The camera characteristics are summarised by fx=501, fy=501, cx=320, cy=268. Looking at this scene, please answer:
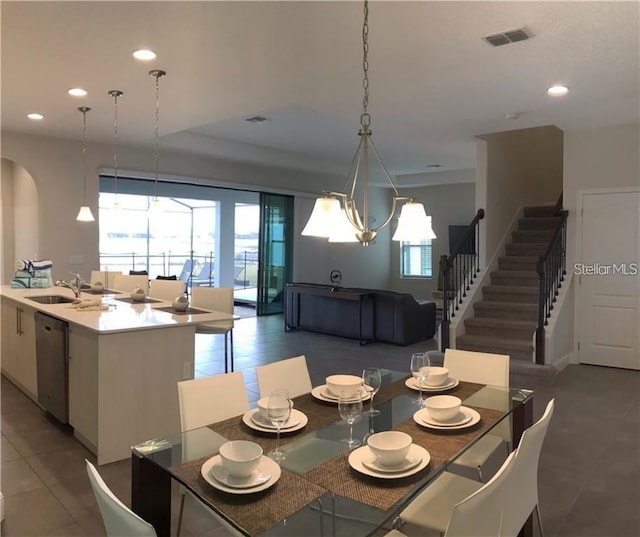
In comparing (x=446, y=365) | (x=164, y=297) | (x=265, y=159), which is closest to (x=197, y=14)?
(x=446, y=365)

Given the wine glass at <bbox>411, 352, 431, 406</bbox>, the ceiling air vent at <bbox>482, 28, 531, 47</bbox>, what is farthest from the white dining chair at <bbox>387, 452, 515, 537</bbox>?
the ceiling air vent at <bbox>482, 28, 531, 47</bbox>

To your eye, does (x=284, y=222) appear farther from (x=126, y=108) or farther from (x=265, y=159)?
(x=126, y=108)

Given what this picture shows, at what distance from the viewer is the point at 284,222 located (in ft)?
33.7

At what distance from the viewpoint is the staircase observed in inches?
240

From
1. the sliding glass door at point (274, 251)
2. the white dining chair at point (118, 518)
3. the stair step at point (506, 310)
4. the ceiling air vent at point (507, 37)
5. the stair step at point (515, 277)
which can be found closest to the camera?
the white dining chair at point (118, 518)

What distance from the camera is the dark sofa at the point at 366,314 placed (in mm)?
7176

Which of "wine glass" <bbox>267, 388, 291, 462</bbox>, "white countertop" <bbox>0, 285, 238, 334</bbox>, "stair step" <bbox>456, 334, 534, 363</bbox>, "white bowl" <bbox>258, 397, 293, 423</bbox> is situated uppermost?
"white countertop" <bbox>0, 285, 238, 334</bbox>

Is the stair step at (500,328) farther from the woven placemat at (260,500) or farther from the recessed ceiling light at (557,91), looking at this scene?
the woven placemat at (260,500)

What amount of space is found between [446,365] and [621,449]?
5.66 ft

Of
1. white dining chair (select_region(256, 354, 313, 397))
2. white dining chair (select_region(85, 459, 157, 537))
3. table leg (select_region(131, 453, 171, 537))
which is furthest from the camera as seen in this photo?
white dining chair (select_region(256, 354, 313, 397))

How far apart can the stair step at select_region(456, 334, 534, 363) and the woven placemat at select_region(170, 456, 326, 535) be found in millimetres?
4958

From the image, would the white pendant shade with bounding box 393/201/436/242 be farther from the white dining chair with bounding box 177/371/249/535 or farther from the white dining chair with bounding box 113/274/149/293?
the white dining chair with bounding box 113/274/149/293

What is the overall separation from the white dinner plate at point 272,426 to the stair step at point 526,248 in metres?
6.17

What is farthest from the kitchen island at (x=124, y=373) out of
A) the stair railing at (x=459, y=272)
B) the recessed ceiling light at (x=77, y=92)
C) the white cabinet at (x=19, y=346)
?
the stair railing at (x=459, y=272)
